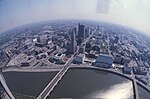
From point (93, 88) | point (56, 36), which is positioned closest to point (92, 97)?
point (93, 88)

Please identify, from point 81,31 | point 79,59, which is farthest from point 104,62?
point 81,31

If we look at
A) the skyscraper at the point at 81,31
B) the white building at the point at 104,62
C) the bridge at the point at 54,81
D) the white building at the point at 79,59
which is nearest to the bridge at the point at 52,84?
the bridge at the point at 54,81

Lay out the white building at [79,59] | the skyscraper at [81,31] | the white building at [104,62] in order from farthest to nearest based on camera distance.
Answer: the skyscraper at [81,31] < the white building at [79,59] < the white building at [104,62]

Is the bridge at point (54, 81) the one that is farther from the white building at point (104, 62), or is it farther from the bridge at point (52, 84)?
the white building at point (104, 62)

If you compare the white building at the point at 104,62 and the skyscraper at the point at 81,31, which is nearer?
the white building at the point at 104,62

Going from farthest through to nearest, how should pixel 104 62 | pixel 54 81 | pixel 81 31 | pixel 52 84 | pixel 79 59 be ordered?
1. pixel 81 31
2. pixel 79 59
3. pixel 104 62
4. pixel 54 81
5. pixel 52 84

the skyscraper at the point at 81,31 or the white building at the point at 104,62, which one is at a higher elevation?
the skyscraper at the point at 81,31

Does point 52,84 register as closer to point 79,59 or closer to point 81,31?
point 79,59

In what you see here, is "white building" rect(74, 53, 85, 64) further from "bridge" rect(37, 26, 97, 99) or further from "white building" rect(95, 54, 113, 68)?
"white building" rect(95, 54, 113, 68)

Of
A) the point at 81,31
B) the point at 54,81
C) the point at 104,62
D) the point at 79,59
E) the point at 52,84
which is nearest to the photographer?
the point at 52,84

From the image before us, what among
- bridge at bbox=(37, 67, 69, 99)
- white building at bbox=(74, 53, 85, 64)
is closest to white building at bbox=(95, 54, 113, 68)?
white building at bbox=(74, 53, 85, 64)

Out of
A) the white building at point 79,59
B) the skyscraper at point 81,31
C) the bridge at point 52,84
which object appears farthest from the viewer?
the skyscraper at point 81,31
